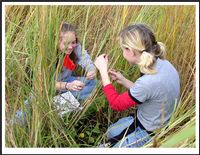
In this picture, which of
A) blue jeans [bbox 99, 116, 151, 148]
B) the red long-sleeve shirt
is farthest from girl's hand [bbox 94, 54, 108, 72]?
blue jeans [bbox 99, 116, 151, 148]

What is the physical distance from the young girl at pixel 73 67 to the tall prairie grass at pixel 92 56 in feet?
0.15

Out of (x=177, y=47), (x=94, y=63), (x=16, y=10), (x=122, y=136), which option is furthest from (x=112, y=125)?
(x=16, y=10)

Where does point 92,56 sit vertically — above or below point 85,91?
above

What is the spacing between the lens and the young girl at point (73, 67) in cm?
222

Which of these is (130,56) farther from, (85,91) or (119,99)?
(85,91)

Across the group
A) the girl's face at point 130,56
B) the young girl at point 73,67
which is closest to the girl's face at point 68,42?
the young girl at point 73,67

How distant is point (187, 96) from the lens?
2.15 metres

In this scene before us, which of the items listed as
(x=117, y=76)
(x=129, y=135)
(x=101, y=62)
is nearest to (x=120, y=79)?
(x=117, y=76)

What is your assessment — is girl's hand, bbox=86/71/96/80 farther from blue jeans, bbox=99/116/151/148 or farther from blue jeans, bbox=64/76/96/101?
blue jeans, bbox=99/116/151/148

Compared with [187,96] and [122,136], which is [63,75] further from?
[187,96]

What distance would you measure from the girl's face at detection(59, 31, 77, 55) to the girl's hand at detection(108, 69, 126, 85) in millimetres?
235

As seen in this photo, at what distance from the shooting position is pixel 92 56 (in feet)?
7.52

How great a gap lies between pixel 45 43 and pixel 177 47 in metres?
0.62

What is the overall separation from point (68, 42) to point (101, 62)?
0.71ft
